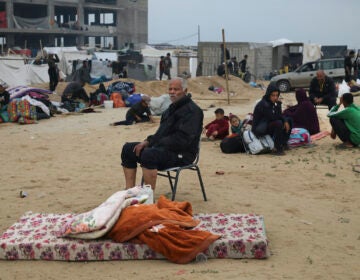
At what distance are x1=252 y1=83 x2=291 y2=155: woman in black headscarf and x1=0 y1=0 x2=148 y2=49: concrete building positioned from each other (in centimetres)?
3591

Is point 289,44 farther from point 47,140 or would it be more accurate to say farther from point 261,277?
point 261,277

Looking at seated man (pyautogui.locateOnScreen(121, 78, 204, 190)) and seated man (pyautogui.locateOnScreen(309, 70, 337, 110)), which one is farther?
seated man (pyautogui.locateOnScreen(309, 70, 337, 110))

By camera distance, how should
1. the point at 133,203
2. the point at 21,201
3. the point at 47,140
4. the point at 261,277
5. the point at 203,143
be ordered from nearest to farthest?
the point at 261,277 → the point at 133,203 → the point at 21,201 → the point at 203,143 → the point at 47,140

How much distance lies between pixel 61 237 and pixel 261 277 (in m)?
1.67

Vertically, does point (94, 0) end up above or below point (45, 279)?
above

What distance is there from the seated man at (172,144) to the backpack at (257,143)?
3185 millimetres

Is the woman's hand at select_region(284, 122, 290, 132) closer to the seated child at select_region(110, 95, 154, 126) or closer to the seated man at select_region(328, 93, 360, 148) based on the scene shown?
the seated man at select_region(328, 93, 360, 148)

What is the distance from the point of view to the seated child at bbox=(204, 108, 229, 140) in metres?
10.3

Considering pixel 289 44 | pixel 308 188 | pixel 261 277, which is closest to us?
pixel 261 277

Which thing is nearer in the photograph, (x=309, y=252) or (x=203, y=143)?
(x=309, y=252)

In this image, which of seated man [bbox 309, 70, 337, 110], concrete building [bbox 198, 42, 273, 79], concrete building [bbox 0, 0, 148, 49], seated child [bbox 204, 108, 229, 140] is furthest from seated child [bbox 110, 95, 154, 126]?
concrete building [bbox 0, 0, 148, 49]

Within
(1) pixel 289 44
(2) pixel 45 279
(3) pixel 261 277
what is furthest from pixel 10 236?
(1) pixel 289 44

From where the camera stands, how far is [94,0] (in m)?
55.2

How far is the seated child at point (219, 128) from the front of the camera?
33.8 ft
